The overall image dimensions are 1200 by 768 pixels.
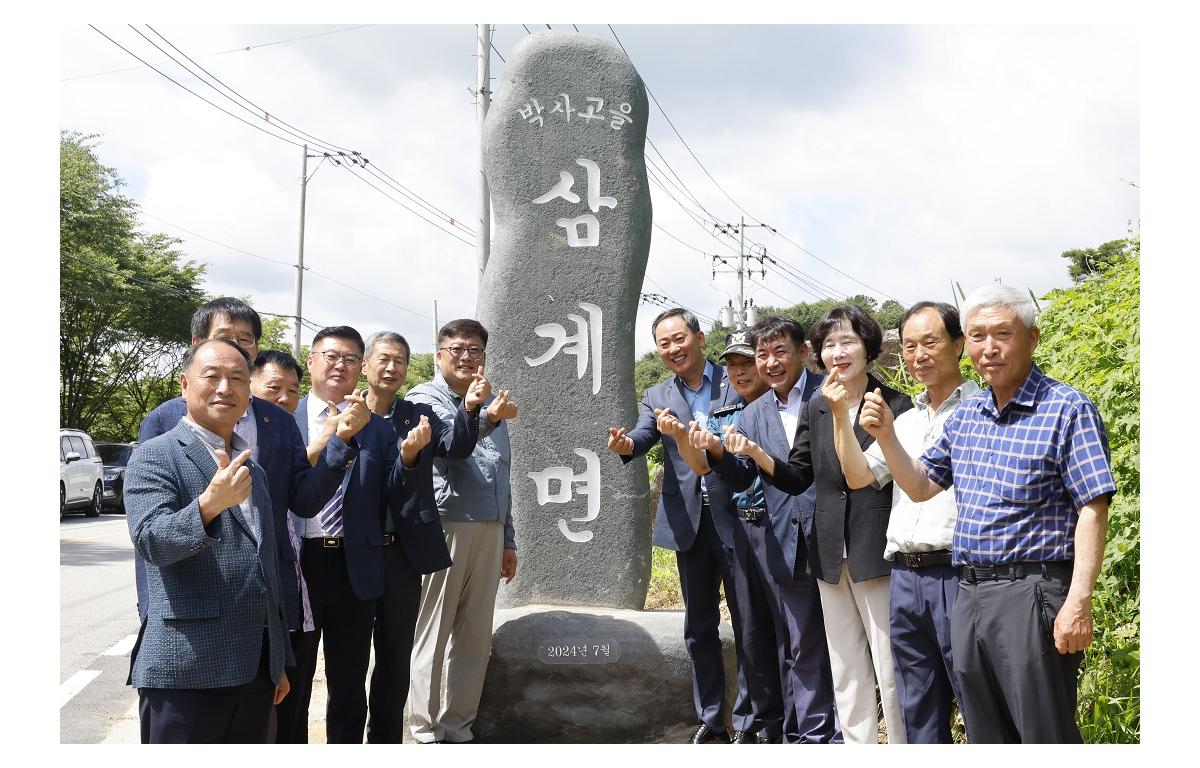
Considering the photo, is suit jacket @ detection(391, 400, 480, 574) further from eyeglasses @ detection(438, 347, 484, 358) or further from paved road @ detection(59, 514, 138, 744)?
paved road @ detection(59, 514, 138, 744)

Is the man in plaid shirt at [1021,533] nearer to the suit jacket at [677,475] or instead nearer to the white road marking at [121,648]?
the suit jacket at [677,475]

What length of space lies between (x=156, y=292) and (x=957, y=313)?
2224cm

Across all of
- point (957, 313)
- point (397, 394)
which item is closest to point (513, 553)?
point (397, 394)

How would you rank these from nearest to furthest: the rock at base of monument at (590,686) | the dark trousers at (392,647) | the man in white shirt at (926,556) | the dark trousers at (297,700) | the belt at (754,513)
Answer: the man in white shirt at (926,556) → the dark trousers at (297,700) → the dark trousers at (392,647) → the belt at (754,513) → the rock at base of monument at (590,686)

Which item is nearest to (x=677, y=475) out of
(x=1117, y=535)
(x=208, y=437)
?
(x=1117, y=535)

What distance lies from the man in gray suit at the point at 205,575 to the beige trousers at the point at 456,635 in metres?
1.39

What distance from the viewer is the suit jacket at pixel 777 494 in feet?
12.6

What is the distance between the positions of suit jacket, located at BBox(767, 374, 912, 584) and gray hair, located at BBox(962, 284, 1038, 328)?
0.82 m

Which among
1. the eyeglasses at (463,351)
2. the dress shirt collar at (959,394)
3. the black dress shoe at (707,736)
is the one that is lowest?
the black dress shoe at (707,736)

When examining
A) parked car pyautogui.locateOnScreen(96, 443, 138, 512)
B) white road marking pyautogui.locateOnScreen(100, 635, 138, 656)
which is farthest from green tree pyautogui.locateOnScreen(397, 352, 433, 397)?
white road marking pyautogui.locateOnScreen(100, 635, 138, 656)

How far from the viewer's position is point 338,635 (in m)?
3.62

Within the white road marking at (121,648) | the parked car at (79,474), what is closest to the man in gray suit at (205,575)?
the white road marking at (121,648)

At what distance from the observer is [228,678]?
258 cm

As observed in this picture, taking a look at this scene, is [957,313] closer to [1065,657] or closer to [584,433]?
[1065,657]
